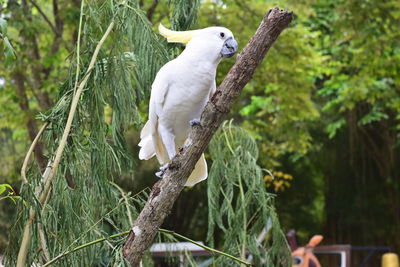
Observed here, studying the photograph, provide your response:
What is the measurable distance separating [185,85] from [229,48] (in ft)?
0.65

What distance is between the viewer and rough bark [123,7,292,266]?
2115mm

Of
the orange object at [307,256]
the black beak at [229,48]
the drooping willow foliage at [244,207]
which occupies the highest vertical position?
the black beak at [229,48]

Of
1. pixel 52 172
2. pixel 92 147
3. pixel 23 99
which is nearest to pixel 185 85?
pixel 92 147

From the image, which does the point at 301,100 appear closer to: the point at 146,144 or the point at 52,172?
the point at 146,144

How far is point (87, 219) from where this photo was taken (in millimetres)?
2451

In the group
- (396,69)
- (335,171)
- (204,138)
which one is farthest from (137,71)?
(335,171)

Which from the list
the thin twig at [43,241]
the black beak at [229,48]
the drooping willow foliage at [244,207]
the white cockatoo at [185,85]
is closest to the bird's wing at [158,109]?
the white cockatoo at [185,85]

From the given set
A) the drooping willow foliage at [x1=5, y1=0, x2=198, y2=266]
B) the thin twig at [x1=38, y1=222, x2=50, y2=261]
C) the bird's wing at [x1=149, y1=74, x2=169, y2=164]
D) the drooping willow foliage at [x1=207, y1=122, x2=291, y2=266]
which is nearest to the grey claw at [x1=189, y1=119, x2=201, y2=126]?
the bird's wing at [x1=149, y1=74, x2=169, y2=164]

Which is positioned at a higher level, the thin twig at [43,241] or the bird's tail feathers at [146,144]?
the bird's tail feathers at [146,144]

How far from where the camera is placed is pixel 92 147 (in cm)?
239

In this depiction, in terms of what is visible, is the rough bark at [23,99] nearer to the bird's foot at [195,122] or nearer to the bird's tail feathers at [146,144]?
the bird's tail feathers at [146,144]

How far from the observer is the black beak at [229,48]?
2.08 m

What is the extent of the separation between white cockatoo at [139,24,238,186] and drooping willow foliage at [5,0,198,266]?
226 mm

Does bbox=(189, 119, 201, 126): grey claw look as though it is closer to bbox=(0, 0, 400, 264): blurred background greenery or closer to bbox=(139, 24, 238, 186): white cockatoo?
bbox=(139, 24, 238, 186): white cockatoo
